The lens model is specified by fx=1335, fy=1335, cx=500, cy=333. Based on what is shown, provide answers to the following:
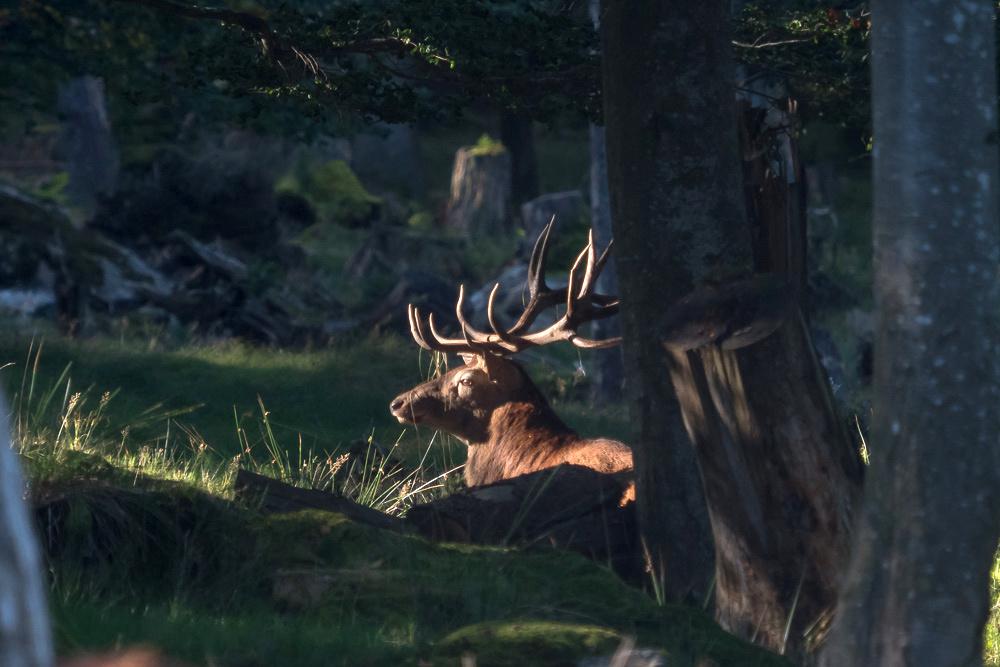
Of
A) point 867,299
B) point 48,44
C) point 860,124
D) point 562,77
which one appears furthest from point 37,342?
point 867,299

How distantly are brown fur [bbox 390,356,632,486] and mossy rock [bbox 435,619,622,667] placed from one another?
421 centimetres

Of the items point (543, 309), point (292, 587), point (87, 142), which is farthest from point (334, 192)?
point (292, 587)

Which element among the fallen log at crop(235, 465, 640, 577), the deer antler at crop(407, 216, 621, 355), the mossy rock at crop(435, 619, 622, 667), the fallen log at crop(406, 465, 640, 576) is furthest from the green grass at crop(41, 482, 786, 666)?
the deer antler at crop(407, 216, 621, 355)

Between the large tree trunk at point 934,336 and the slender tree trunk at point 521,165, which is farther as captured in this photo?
the slender tree trunk at point 521,165

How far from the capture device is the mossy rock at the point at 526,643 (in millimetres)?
4148

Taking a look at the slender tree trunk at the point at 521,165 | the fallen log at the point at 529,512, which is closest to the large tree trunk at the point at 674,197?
the fallen log at the point at 529,512

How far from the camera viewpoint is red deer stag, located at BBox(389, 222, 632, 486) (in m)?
8.51

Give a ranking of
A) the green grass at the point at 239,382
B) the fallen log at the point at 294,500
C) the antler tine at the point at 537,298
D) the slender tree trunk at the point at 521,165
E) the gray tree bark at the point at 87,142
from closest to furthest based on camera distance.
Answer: the fallen log at the point at 294,500 → the antler tine at the point at 537,298 → the green grass at the point at 239,382 → the gray tree bark at the point at 87,142 → the slender tree trunk at the point at 521,165

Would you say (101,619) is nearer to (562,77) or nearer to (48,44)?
(562,77)

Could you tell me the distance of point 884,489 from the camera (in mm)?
4305

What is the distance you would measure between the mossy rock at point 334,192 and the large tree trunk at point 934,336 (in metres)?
26.9

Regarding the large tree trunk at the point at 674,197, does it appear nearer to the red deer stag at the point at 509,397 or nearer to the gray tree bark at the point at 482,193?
the red deer stag at the point at 509,397

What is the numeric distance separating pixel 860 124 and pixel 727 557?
3.50 metres

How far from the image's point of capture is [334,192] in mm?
32562
